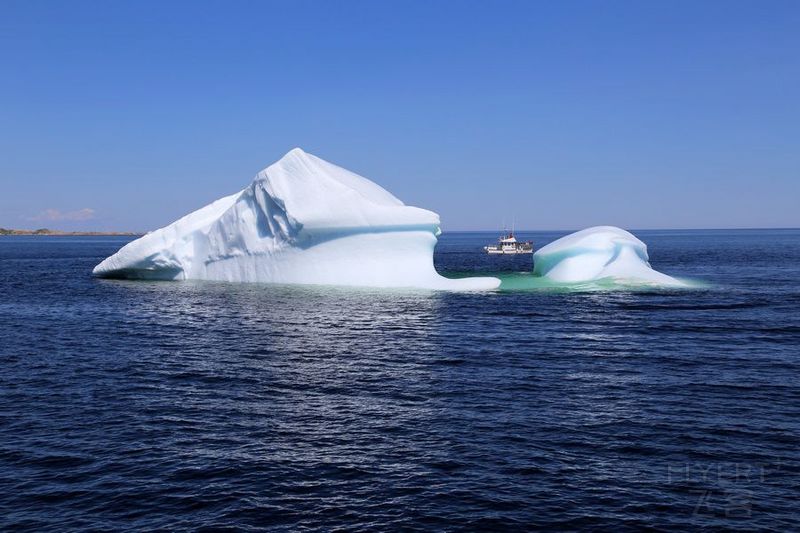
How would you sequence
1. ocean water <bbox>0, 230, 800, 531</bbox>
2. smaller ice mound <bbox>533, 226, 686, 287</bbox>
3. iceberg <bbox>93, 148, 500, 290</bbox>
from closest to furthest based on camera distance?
ocean water <bbox>0, 230, 800, 531</bbox> < iceberg <bbox>93, 148, 500, 290</bbox> < smaller ice mound <bbox>533, 226, 686, 287</bbox>

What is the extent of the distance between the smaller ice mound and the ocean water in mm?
14537

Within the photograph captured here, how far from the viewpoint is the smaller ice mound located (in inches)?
1818

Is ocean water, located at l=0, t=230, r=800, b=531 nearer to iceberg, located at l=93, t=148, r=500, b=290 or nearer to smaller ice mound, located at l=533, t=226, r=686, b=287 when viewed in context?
iceberg, located at l=93, t=148, r=500, b=290

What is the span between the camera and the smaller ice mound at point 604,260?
46.2 meters

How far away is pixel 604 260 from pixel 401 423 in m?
35.5

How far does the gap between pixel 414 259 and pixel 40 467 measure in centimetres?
3340

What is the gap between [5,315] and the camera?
34.2 m

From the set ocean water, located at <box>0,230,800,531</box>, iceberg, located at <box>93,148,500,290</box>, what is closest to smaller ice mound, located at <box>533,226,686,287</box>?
iceberg, located at <box>93,148,500,290</box>

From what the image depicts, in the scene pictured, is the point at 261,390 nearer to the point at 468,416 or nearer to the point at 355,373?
the point at 355,373

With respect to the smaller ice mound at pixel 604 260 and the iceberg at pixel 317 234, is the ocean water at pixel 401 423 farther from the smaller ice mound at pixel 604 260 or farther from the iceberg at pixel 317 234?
the smaller ice mound at pixel 604 260

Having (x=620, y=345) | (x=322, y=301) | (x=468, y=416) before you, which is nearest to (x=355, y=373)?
(x=468, y=416)

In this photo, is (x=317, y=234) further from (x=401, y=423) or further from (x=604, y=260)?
(x=401, y=423)

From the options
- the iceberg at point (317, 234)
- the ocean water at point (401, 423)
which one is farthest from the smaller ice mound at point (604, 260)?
the ocean water at point (401, 423)

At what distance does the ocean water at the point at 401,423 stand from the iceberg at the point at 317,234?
1215cm
